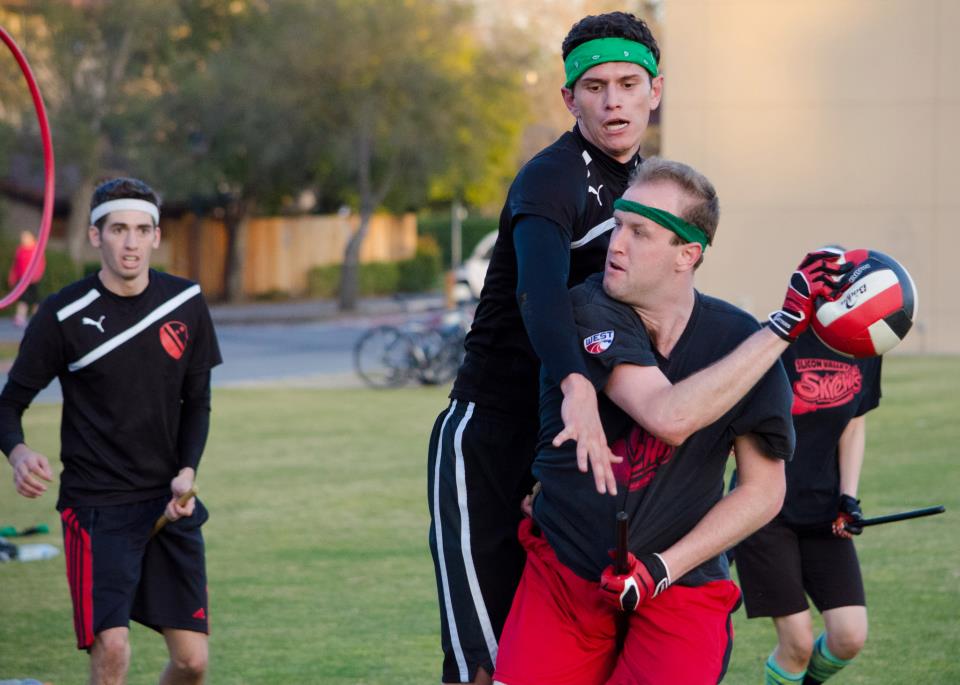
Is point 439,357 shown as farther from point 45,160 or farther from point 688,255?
point 688,255

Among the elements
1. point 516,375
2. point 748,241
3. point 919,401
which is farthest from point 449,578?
point 748,241

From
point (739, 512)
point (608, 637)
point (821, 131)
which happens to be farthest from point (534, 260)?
point (821, 131)

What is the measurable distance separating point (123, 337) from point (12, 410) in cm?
51

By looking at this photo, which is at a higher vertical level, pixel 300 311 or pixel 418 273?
pixel 418 273

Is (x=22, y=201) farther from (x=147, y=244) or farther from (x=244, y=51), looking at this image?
(x=147, y=244)

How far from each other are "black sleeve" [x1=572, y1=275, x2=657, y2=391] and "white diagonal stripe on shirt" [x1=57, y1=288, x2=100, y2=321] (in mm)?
2523

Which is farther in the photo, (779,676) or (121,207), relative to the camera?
(779,676)

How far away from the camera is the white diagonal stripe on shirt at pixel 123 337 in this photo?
561 centimetres

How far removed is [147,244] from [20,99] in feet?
113

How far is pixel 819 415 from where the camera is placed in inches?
235

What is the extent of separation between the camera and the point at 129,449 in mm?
5617

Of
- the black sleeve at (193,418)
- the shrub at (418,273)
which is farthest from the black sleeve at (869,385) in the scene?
the shrub at (418,273)

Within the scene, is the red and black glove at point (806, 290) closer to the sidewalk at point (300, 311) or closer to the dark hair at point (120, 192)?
the dark hair at point (120, 192)

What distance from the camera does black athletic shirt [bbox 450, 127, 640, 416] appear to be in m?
4.02
